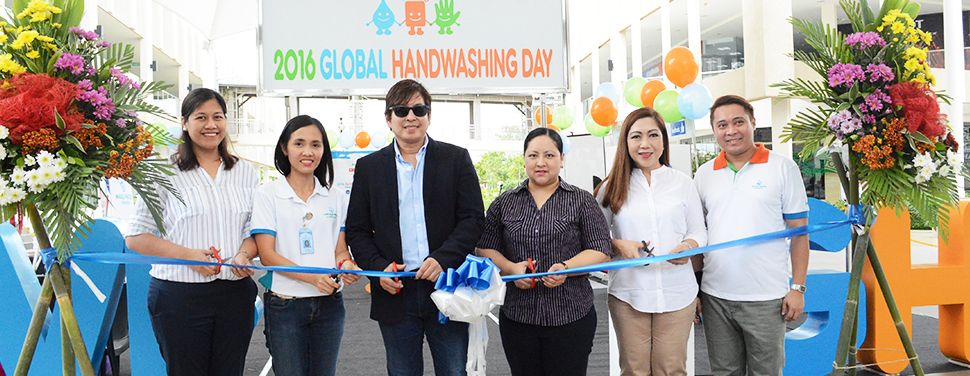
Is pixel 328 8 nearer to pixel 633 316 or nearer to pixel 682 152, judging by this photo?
pixel 633 316

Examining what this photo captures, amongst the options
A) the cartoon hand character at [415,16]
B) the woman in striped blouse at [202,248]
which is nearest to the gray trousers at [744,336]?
the woman in striped blouse at [202,248]

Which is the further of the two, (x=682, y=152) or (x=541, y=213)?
(x=682, y=152)

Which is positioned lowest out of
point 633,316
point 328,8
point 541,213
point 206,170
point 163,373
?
point 163,373

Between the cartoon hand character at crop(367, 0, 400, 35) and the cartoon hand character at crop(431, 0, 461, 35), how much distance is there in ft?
0.99

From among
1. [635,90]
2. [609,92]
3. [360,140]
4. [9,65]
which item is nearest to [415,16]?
[9,65]

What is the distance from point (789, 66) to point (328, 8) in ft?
34.0

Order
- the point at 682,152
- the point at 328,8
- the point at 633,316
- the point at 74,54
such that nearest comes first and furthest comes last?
the point at 74,54
the point at 633,316
the point at 328,8
the point at 682,152

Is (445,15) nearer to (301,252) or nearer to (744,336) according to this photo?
(301,252)

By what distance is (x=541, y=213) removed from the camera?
2.27m

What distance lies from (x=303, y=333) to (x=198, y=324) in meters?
0.38

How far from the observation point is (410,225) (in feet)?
7.43

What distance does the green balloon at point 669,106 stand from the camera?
6.78 m

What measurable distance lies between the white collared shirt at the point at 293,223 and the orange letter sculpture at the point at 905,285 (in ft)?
10.8

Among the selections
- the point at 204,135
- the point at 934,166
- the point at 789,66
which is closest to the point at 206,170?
the point at 204,135
